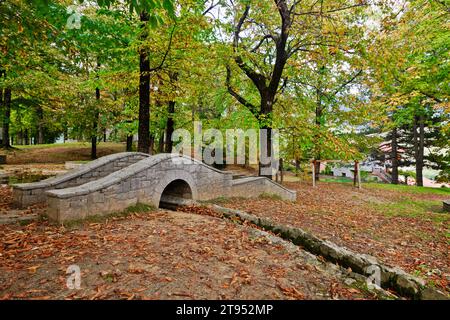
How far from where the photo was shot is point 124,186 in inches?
232

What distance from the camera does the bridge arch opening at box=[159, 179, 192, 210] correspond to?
25.8ft

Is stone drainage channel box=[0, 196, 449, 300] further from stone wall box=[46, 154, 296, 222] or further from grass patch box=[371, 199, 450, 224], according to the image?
grass patch box=[371, 199, 450, 224]

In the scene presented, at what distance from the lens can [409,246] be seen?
19.2ft

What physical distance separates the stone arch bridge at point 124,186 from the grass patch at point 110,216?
82 mm

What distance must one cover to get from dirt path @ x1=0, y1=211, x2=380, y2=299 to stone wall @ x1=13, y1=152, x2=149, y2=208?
4.89 ft

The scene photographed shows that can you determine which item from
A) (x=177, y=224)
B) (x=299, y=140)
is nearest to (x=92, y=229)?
(x=177, y=224)

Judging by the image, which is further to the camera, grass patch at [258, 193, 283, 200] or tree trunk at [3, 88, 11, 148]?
tree trunk at [3, 88, 11, 148]

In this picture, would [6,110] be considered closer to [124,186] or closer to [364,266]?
[124,186]

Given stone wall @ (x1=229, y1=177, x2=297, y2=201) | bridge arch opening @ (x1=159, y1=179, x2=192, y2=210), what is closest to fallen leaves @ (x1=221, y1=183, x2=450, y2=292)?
stone wall @ (x1=229, y1=177, x2=297, y2=201)

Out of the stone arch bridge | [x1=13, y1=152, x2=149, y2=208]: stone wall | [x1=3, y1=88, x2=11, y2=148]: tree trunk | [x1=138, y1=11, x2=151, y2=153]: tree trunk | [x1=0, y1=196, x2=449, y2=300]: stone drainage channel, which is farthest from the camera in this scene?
[x1=3, y1=88, x2=11, y2=148]: tree trunk

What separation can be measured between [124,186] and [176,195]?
2.61 metres

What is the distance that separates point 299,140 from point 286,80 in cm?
366

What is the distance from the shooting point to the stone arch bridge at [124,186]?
4.96m
